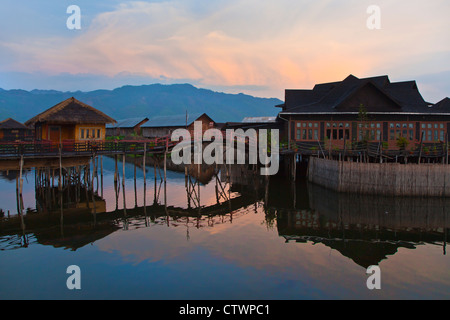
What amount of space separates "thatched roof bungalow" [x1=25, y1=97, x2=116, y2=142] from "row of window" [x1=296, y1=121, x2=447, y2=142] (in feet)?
57.8

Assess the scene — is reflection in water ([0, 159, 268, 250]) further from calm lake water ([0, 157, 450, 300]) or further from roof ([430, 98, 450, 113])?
roof ([430, 98, 450, 113])

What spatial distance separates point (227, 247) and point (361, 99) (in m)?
23.9

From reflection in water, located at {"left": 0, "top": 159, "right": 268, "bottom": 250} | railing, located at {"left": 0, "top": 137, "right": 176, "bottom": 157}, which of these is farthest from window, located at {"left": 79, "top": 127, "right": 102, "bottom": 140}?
reflection in water, located at {"left": 0, "top": 159, "right": 268, "bottom": 250}

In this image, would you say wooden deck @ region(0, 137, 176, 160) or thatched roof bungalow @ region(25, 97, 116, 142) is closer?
wooden deck @ region(0, 137, 176, 160)

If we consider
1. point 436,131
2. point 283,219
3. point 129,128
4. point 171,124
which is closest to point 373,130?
point 436,131

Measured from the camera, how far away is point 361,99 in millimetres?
33062

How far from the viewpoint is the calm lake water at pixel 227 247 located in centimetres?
1112

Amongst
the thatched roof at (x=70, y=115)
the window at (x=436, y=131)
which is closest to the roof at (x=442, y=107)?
the window at (x=436, y=131)

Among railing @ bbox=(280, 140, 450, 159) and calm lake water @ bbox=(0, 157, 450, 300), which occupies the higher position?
railing @ bbox=(280, 140, 450, 159)

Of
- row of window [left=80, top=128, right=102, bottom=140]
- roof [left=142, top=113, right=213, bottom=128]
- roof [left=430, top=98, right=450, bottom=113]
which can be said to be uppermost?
roof [left=142, top=113, right=213, bottom=128]

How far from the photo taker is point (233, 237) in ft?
54.0

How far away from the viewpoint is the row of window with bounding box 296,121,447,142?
32344 millimetres

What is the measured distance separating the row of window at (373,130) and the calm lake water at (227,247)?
9329 millimetres
